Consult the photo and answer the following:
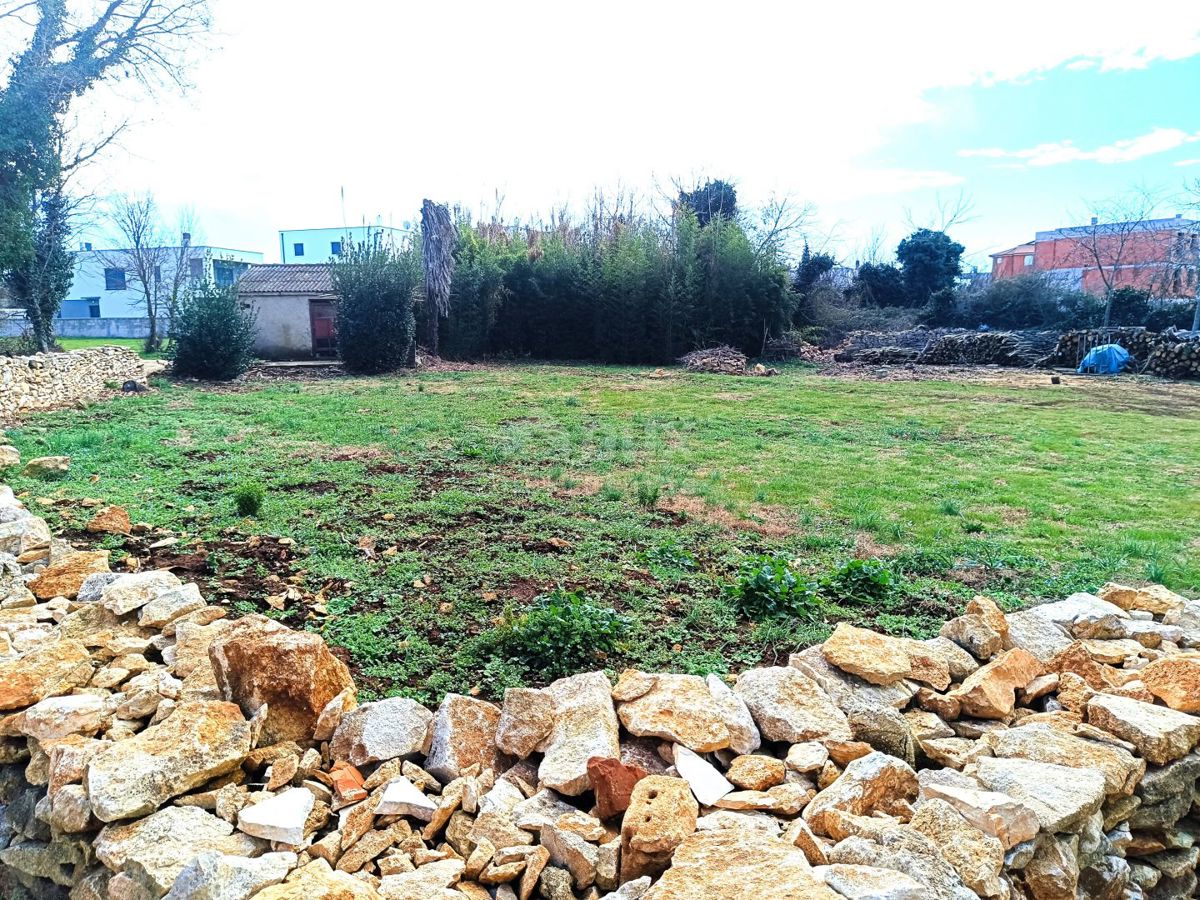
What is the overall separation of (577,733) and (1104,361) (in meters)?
19.2

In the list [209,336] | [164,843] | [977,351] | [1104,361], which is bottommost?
[164,843]

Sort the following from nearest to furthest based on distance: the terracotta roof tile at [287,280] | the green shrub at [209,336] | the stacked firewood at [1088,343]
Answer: the green shrub at [209,336]
the stacked firewood at [1088,343]
the terracotta roof tile at [287,280]

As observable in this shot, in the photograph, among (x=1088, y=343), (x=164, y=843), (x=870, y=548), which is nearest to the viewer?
(x=164, y=843)

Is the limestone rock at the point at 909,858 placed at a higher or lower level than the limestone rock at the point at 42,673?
lower

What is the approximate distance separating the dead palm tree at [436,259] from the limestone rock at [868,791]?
1849cm

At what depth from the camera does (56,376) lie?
11.6m

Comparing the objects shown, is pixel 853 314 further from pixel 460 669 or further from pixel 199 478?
pixel 460 669

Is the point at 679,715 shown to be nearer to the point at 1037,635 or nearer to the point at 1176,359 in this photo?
the point at 1037,635

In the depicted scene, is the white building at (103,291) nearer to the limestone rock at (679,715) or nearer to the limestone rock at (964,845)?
the limestone rock at (679,715)

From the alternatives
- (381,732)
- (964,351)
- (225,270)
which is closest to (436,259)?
(964,351)

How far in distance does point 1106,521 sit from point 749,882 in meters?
4.65

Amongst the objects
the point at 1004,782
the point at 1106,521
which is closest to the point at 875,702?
the point at 1004,782

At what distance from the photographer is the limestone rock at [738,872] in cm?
163

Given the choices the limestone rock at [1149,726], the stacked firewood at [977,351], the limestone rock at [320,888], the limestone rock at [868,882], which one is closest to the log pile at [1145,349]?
the stacked firewood at [977,351]
